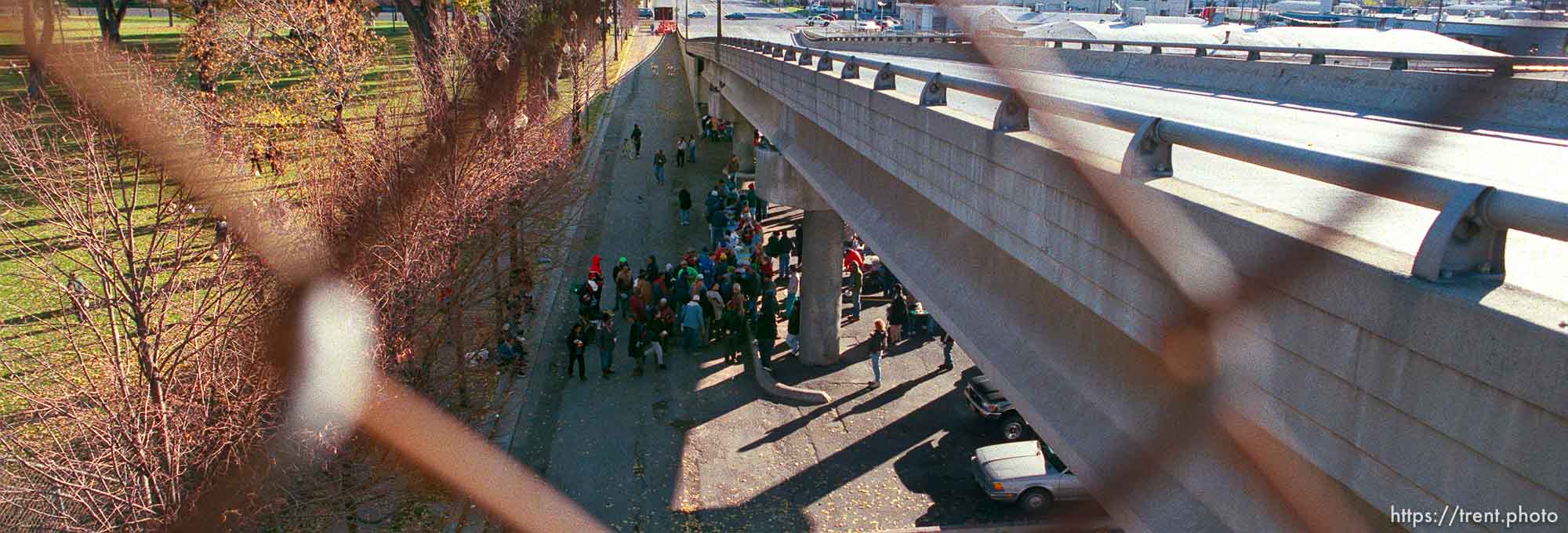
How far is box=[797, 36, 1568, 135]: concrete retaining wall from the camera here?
7.66 metres

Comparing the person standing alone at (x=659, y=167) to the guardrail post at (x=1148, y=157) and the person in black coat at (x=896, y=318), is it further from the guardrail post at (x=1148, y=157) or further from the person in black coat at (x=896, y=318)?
the guardrail post at (x=1148, y=157)

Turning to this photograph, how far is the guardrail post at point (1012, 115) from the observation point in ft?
19.9

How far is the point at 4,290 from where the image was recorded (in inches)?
656

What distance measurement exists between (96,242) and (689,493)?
7265 millimetres

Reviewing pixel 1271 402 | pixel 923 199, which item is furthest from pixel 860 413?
pixel 1271 402

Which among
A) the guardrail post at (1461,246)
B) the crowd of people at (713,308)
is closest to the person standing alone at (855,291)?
the crowd of people at (713,308)

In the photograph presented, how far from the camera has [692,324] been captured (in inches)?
674

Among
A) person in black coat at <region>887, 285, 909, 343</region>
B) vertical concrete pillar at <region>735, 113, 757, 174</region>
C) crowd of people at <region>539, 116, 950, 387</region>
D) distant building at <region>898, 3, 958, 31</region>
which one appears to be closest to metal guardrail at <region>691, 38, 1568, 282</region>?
crowd of people at <region>539, 116, 950, 387</region>

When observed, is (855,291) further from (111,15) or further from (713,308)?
(111,15)

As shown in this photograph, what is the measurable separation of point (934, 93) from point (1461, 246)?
537 centimetres

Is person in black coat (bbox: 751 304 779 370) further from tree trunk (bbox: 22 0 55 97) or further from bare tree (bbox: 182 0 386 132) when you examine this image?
tree trunk (bbox: 22 0 55 97)

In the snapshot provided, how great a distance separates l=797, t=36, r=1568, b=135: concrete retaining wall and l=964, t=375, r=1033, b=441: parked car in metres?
4.87

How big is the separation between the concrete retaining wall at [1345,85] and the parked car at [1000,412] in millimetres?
4866

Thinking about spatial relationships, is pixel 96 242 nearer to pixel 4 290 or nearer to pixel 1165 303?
pixel 1165 303
